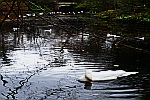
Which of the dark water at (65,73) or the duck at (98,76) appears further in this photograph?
the duck at (98,76)

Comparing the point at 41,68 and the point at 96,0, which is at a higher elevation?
the point at 96,0

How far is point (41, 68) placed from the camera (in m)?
8.73

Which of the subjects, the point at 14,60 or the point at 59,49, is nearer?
the point at 14,60

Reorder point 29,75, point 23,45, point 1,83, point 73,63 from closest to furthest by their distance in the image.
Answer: point 1,83 < point 29,75 < point 73,63 < point 23,45

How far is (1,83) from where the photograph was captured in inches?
280

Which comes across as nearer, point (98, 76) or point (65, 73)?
point (98, 76)

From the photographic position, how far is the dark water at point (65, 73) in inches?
249

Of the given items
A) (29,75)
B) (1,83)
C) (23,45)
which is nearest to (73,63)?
(29,75)

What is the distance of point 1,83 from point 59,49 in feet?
17.6

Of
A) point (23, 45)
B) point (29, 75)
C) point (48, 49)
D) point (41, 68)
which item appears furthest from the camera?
point (23, 45)

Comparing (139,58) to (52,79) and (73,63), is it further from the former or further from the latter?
(52,79)

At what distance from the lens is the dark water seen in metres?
6.33

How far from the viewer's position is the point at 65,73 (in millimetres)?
8094

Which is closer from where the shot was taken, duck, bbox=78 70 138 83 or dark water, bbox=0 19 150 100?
dark water, bbox=0 19 150 100
